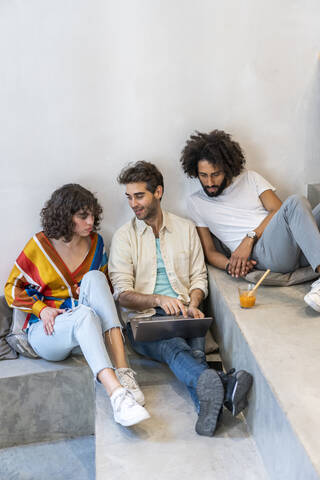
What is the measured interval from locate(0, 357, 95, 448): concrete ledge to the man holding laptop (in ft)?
1.20

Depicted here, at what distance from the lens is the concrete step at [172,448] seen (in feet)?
5.88

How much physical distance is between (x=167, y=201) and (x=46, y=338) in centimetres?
115

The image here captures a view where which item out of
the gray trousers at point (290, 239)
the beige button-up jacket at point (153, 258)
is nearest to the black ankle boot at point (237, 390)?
the gray trousers at point (290, 239)

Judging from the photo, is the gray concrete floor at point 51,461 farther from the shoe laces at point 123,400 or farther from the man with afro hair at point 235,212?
the man with afro hair at point 235,212

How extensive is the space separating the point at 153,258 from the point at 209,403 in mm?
997

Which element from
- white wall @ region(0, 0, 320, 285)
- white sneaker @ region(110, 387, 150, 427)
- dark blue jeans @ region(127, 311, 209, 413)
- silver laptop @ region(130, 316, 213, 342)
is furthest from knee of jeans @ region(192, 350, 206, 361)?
white wall @ region(0, 0, 320, 285)

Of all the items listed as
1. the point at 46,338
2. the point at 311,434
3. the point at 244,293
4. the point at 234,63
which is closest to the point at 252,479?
the point at 311,434

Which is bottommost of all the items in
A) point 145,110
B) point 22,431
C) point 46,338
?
point 22,431

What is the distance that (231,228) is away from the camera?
290 cm

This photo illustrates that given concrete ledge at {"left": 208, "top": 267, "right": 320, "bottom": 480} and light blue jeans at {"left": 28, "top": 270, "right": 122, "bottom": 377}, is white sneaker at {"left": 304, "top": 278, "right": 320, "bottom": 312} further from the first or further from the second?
light blue jeans at {"left": 28, "top": 270, "right": 122, "bottom": 377}

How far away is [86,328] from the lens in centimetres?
223

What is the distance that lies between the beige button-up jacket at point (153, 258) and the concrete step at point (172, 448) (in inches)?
26.3

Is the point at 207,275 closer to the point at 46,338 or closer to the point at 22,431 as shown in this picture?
the point at 46,338

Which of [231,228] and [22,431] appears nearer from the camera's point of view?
[22,431]
